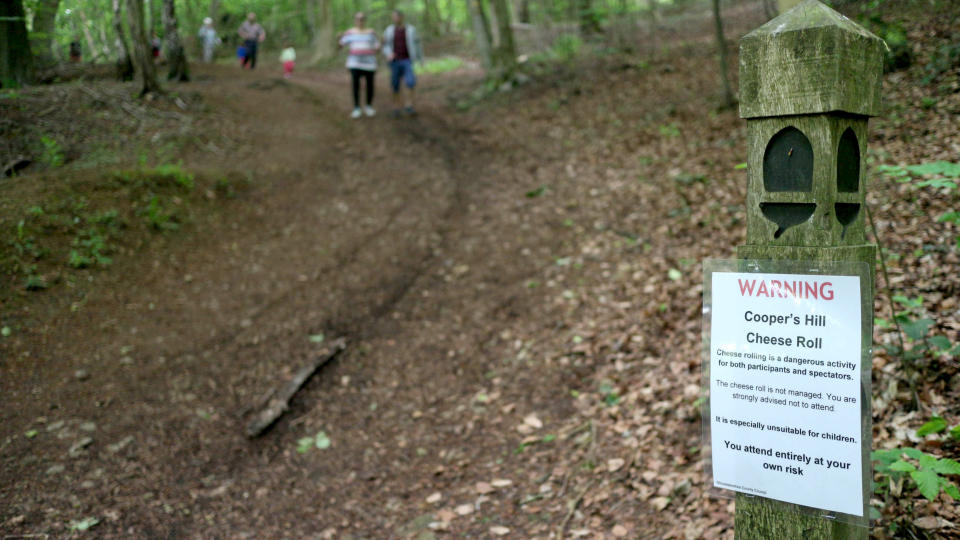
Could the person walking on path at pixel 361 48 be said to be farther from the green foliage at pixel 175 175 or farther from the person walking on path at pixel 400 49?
the green foliage at pixel 175 175

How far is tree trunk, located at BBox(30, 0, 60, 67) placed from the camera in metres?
11.2

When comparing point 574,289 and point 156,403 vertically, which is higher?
point 574,289

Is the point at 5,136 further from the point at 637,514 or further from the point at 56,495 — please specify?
the point at 637,514

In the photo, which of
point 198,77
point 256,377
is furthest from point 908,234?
point 198,77

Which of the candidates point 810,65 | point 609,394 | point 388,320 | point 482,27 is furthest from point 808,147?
point 482,27

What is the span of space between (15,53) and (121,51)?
2293 mm

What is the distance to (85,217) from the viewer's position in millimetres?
6836

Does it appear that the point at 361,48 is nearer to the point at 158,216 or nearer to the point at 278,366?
the point at 158,216

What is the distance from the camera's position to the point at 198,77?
15.0 metres

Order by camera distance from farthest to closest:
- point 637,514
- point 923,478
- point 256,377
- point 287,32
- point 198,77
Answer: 1. point 287,32
2. point 198,77
3. point 256,377
4. point 637,514
5. point 923,478

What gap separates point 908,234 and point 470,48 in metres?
21.8

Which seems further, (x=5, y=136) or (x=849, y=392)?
(x=5, y=136)

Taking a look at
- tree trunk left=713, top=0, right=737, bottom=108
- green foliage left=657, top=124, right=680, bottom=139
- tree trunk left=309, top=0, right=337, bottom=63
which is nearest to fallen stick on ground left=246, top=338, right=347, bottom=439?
green foliage left=657, top=124, right=680, bottom=139

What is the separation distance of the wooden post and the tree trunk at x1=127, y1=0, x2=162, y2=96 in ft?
37.1
